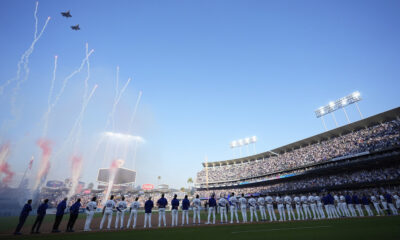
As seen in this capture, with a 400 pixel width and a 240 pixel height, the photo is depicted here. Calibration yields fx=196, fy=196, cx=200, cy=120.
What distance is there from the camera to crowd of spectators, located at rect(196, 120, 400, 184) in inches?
1401

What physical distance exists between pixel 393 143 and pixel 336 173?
12.5m

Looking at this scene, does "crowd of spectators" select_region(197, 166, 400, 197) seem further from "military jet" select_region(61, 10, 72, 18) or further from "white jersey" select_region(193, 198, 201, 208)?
"military jet" select_region(61, 10, 72, 18)

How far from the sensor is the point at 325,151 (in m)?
44.3

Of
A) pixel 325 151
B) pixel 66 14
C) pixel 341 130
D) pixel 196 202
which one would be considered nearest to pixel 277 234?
pixel 196 202

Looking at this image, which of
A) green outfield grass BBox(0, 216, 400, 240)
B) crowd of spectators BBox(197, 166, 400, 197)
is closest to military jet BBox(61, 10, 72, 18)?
green outfield grass BBox(0, 216, 400, 240)

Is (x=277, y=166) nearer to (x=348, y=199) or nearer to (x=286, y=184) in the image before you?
(x=286, y=184)

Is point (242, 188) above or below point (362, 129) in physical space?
below

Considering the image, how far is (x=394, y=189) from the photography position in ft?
103

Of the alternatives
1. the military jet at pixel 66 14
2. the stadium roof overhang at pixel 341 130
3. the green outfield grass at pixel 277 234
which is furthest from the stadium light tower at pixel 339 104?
the military jet at pixel 66 14

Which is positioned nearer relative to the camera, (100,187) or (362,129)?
(362,129)

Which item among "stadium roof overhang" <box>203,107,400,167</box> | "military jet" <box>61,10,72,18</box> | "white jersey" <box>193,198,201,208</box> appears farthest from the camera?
"stadium roof overhang" <box>203,107,400,167</box>

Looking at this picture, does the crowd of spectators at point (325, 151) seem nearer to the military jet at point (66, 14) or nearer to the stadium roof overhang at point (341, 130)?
the stadium roof overhang at point (341, 130)

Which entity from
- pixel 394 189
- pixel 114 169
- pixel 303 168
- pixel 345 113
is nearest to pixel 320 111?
pixel 345 113

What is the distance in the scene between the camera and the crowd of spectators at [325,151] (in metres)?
35.6
